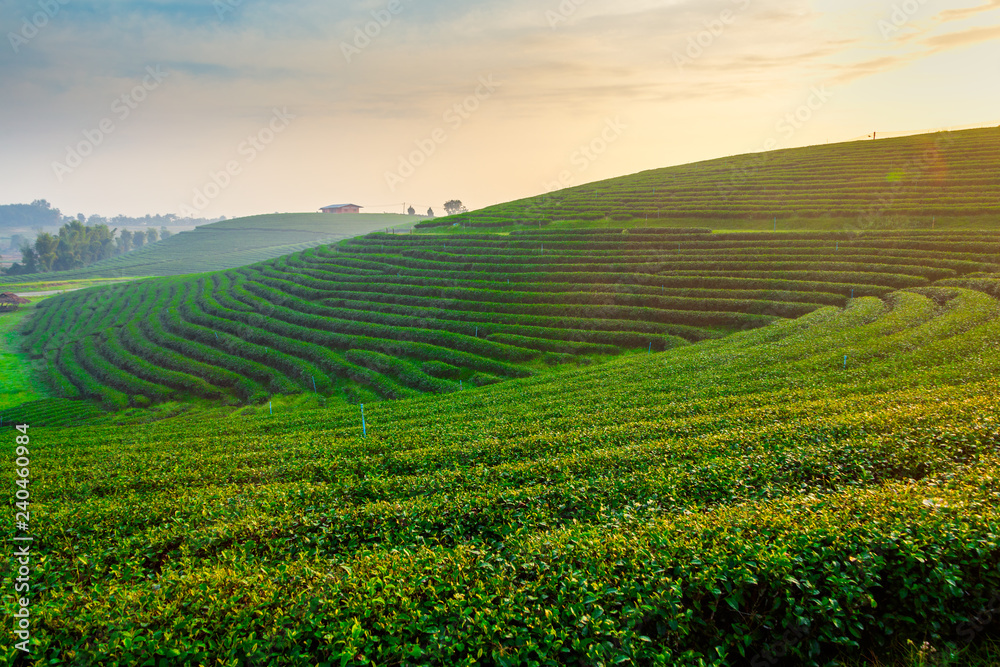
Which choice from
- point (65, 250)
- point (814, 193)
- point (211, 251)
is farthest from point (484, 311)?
point (65, 250)

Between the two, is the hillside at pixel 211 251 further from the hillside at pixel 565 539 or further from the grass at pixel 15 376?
the hillside at pixel 565 539

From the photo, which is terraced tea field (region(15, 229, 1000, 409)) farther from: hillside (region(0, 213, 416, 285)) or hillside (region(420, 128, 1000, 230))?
hillside (region(0, 213, 416, 285))

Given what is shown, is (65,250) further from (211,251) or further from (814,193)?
(814,193)

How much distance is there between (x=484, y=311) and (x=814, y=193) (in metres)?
50.9

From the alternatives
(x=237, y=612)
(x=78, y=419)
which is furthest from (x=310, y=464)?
(x=78, y=419)

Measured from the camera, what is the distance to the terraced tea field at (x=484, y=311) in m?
38.8

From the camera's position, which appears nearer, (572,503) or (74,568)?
(74,568)

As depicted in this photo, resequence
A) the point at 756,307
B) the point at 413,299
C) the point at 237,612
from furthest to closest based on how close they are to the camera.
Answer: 1. the point at 413,299
2. the point at 756,307
3. the point at 237,612

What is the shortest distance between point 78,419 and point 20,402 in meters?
13.9

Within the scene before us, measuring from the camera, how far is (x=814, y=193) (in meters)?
66.6

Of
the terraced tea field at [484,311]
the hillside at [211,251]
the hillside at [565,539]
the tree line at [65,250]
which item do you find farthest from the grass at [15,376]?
the tree line at [65,250]

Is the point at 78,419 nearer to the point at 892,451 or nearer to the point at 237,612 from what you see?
the point at 237,612

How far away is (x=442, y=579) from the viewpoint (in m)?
6.68

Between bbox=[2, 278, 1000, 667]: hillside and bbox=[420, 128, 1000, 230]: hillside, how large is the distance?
1918 inches
